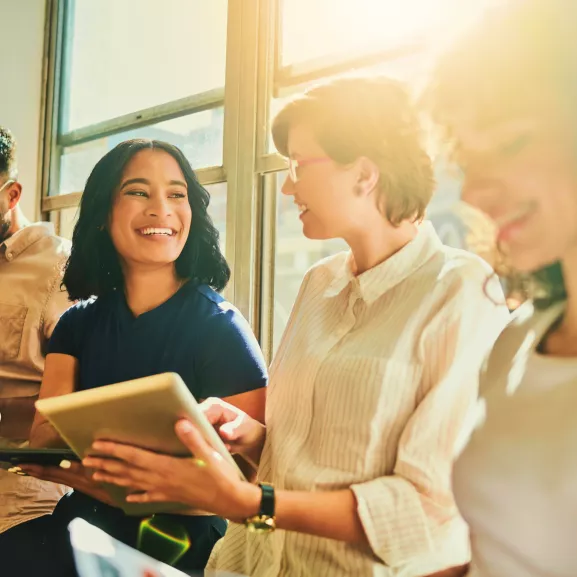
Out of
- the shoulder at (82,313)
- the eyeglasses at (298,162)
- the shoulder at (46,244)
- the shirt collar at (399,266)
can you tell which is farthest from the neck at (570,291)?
the shoulder at (46,244)

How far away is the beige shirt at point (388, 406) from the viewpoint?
609 mm

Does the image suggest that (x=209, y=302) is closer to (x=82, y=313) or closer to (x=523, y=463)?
(x=82, y=313)

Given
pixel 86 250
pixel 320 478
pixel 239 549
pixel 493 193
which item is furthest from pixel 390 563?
pixel 86 250

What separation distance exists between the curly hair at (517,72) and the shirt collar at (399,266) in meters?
0.13

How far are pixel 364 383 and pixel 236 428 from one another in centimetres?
21

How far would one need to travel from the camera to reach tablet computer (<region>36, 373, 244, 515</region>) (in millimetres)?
638

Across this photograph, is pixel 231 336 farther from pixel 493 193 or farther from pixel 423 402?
pixel 493 193

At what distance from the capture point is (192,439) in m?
0.66

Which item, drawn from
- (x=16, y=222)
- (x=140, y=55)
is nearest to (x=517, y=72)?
(x=140, y=55)

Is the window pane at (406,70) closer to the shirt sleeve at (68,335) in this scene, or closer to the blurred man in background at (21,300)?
the shirt sleeve at (68,335)

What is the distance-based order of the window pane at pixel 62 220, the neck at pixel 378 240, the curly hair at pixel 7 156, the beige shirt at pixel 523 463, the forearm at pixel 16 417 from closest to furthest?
1. the beige shirt at pixel 523 463
2. the neck at pixel 378 240
3. the forearm at pixel 16 417
4. the curly hair at pixel 7 156
5. the window pane at pixel 62 220

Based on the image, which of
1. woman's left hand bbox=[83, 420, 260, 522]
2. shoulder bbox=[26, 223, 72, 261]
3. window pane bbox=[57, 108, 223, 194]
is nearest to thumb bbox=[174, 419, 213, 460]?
woman's left hand bbox=[83, 420, 260, 522]

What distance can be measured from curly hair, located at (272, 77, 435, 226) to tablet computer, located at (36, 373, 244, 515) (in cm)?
29

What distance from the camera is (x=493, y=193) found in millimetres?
519
